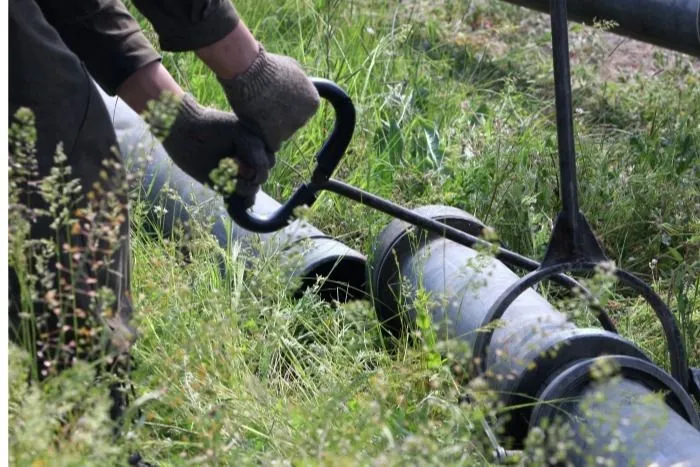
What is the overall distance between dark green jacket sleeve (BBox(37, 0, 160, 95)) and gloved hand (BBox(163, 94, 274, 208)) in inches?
5.9

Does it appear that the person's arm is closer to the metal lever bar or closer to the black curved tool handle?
the black curved tool handle

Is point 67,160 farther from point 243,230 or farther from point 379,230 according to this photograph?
point 379,230

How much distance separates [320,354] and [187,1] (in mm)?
1051

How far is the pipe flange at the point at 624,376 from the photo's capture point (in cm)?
247

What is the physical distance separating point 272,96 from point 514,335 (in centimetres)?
74

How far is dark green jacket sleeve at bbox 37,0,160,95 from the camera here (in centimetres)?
259

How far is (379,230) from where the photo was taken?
12.1ft

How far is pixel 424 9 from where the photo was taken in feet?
18.6

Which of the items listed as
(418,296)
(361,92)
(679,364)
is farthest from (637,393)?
(361,92)

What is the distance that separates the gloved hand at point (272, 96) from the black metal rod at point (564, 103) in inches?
20.4

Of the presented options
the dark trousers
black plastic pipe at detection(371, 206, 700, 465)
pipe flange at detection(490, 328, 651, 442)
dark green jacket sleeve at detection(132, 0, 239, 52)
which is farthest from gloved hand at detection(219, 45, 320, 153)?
pipe flange at detection(490, 328, 651, 442)

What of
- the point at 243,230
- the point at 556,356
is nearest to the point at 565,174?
the point at 556,356

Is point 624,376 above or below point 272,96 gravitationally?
below

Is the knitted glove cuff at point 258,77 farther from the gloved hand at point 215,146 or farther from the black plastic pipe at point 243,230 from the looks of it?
the black plastic pipe at point 243,230
